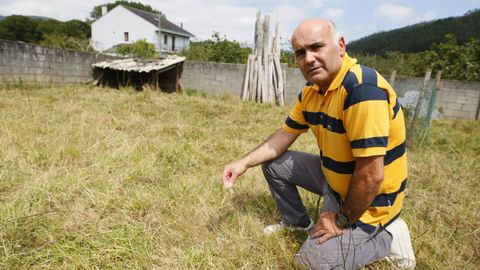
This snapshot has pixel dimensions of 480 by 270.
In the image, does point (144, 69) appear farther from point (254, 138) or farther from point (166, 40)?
point (166, 40)

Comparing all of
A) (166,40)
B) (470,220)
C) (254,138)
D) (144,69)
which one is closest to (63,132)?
(254,138)

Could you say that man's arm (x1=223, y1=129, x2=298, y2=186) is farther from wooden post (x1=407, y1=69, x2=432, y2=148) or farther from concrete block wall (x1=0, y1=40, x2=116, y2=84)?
concrete block wall (x1=0, y1=40, x2=116, y2=84)

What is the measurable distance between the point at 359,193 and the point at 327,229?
0.92 ft

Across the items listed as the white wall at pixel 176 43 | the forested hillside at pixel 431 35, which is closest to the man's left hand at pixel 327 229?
the forested hillside at pixel 431 35

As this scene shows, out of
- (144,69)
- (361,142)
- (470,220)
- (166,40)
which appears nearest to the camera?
(361,142)

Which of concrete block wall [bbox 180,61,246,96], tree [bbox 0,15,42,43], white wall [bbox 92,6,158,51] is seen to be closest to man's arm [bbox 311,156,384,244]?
concrete block wall [bbox 180,61,246,96]

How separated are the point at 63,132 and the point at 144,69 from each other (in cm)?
542

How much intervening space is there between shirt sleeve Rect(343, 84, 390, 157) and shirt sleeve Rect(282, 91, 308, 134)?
59 cm

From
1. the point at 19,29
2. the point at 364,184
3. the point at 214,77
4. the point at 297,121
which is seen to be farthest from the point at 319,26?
the point at 19,29

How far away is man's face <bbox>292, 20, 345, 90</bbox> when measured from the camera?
151 centimetres

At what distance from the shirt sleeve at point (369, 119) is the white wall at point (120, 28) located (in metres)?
38.5

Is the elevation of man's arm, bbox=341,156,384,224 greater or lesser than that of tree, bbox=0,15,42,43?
lesser

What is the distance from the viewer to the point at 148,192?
2.60 metres

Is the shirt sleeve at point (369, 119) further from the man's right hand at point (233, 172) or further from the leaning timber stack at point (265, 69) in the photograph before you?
the leaning timber stack at point (265, 69)
